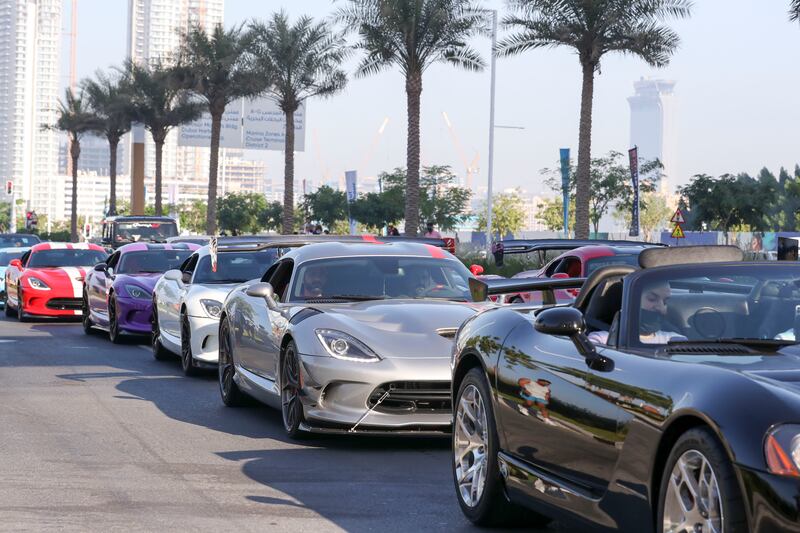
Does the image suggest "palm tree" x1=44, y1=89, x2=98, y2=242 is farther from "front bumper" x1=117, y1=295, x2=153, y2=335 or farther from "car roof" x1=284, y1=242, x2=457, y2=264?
"car roof" x1=284, y1=242, x2=457, y2=264

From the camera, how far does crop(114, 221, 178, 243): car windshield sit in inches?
1599

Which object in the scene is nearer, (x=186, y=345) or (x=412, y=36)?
(x=186, y=345)

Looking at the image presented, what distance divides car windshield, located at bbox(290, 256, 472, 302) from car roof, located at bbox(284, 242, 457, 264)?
0.06 m

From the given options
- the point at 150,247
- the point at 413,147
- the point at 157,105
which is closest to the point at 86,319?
the point at 150,247

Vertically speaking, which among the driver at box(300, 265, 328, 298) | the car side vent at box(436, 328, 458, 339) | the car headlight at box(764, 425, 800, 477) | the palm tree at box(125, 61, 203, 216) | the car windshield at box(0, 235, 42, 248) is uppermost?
the palm tree at box(125, 61, 203, 216)

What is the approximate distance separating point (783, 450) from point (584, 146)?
110ft

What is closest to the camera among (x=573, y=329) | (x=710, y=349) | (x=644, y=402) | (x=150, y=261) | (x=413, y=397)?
(x=644, y=402)

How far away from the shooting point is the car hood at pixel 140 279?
19578mm

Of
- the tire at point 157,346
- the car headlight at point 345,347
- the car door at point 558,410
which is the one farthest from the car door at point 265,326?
the tire at point 157,346

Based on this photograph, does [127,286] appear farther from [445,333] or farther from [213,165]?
[213,165]

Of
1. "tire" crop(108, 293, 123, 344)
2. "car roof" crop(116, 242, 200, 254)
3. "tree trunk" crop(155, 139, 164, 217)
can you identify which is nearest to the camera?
"tire" crop(108, 293, 123, 344)

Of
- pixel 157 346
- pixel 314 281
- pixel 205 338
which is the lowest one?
pixel 157 346

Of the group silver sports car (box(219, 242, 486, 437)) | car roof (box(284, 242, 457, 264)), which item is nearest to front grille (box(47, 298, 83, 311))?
silver sports car (box(219, 242, 486, 437))

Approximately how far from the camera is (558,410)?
5758 millimetres
